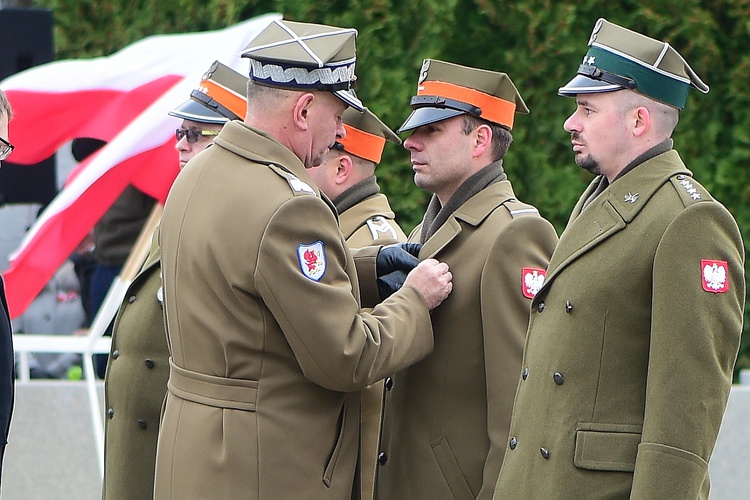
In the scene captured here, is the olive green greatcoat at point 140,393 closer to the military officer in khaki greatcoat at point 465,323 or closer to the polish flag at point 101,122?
the military officer in khaki greatcoat at point 465,323

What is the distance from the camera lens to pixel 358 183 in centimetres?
503

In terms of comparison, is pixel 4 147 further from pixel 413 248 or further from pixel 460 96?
pixel 460 96

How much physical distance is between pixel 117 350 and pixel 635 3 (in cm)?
357

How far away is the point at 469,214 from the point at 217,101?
4.32 ft

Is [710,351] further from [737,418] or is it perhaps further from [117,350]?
[737,418]

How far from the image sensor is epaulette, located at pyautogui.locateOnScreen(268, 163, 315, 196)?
3.40 m

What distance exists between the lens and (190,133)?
482 cm

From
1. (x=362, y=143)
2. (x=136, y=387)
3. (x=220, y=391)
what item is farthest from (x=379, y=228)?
(x=220, y=391)

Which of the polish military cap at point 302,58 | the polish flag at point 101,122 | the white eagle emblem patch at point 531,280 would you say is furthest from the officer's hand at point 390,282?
the polish flag at point 101,122

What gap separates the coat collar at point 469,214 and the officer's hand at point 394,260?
7 centimetres

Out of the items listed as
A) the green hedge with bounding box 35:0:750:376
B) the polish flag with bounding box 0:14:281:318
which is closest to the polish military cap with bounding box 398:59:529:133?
the polish flag with bounding box 0:14:281:318

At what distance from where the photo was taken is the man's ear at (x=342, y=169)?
16.5 ft

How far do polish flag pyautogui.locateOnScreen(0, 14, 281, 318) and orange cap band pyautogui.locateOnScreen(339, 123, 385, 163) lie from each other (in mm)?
1449

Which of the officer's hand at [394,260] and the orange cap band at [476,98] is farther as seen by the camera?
the orange cap band at [476,98]
